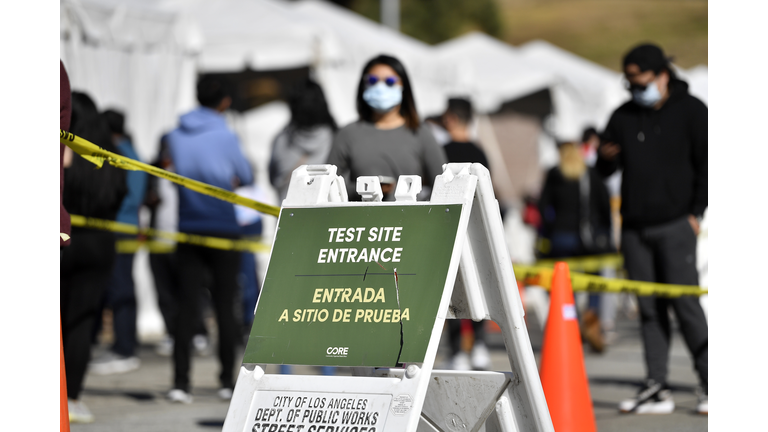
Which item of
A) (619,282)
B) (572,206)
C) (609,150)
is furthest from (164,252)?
(619,282)

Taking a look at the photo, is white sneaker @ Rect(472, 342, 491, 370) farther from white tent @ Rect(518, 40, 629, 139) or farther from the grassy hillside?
the grassy hillside

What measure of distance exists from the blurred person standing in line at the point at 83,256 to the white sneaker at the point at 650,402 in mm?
3040

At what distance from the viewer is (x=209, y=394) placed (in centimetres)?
670

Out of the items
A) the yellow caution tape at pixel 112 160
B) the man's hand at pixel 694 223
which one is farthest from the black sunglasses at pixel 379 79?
the man's hand at pixel 694 223

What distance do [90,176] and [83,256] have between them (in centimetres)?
56

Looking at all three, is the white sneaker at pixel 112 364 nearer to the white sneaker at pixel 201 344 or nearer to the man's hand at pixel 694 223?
the white sneaker at pixel 201 344

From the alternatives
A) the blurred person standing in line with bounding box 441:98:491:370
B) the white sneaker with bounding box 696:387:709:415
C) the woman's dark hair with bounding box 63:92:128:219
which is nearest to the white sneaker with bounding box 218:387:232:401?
the woman's dark hair with bounding box 63:92:128:219

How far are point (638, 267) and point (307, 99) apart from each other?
8.24 ft

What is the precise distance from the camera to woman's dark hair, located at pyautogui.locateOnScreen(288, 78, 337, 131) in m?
6.91

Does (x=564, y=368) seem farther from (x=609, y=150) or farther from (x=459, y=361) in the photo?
(x=459, y=361)

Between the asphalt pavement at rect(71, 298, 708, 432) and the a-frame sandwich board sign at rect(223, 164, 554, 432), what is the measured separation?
1.85m

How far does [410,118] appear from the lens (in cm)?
508
